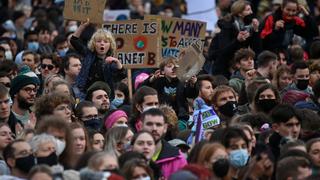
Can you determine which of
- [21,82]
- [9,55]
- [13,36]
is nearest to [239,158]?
[21,82]

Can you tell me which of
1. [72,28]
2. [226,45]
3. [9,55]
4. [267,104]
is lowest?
[72,28]

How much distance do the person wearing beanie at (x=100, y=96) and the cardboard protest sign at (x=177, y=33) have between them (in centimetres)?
279

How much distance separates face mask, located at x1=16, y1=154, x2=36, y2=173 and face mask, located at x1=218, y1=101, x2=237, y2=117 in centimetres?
378

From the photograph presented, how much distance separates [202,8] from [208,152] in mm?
12404

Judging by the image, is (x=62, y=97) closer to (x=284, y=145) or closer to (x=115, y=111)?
(x=115, y=111)

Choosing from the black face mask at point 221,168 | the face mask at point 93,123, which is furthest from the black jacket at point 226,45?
the black face mask at point 221,168

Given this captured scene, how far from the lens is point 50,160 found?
491 inches

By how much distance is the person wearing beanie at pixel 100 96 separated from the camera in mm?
16231

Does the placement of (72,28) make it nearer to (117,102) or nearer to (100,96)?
(117,102)

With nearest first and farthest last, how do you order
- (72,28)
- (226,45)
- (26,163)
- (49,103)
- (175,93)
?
(26,163), (49,103), (175,93), (226,45), (72,28)

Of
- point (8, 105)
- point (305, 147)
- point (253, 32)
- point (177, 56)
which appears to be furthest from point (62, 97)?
point (253, 32)

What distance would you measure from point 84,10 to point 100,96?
2.82 metres

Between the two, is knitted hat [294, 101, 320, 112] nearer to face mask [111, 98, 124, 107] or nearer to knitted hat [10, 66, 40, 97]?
face mask [111, 98, 124, 107]

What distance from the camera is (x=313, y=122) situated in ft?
48.8
